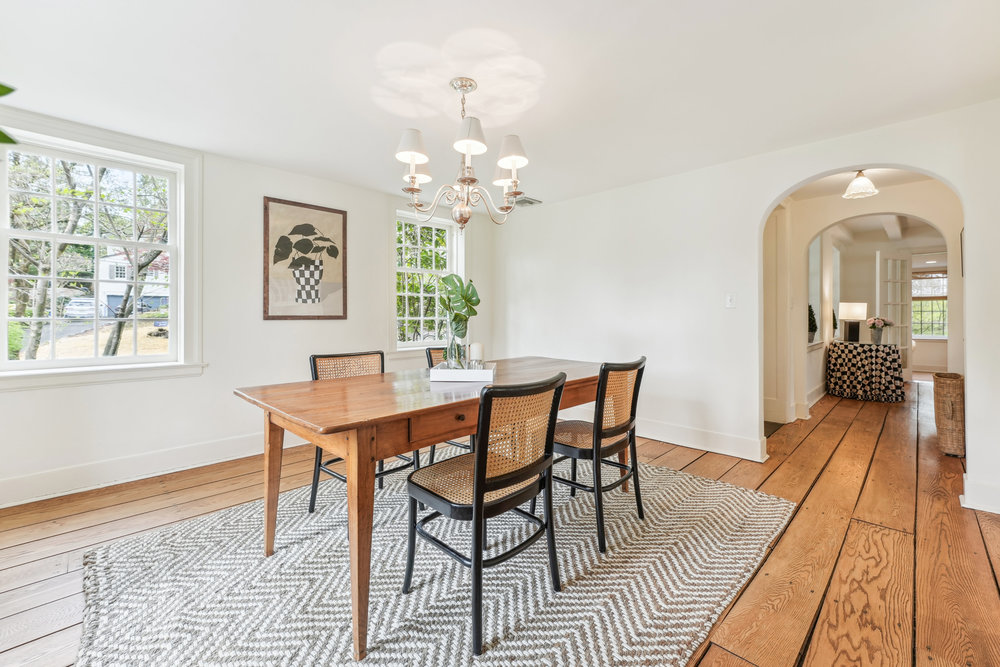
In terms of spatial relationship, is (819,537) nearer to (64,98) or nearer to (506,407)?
(506,407)

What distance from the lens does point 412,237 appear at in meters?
4.63

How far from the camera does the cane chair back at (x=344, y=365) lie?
252 cm

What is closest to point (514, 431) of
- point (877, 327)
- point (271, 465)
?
point (271, 465)

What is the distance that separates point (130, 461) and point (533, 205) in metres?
4.16

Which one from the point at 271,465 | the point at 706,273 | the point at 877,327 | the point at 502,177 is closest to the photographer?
the point at 271,465

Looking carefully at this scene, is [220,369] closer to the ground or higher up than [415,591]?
higher up

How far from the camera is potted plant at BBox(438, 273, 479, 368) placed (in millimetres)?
2205

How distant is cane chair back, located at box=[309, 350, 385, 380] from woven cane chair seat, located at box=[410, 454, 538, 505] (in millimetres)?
1030

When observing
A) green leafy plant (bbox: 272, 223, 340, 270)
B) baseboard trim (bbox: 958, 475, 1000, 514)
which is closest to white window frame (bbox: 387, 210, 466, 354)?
green leafy plant (bbox: 272, 223, 340, 270)

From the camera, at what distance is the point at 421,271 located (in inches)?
184

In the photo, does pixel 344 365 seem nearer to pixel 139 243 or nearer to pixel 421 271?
pixel 139 243

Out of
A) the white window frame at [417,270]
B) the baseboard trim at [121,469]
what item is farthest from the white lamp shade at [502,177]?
the baseboard trim at [121,469]

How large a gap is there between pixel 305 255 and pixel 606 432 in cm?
298

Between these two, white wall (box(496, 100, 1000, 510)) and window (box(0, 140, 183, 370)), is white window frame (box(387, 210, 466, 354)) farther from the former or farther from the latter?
window (box(0, 140, 183, 370))
